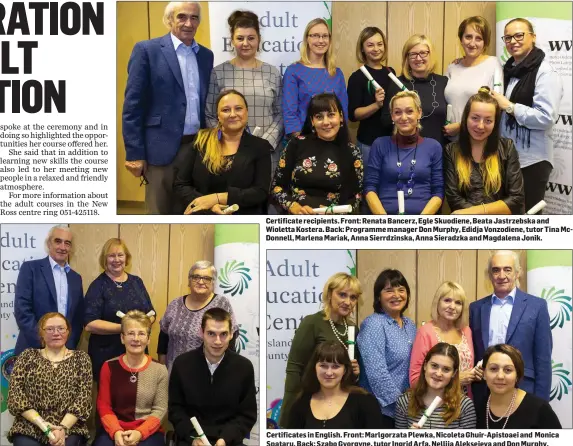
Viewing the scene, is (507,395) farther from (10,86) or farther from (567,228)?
(10,86)

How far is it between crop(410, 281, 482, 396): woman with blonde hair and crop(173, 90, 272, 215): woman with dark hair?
815mm

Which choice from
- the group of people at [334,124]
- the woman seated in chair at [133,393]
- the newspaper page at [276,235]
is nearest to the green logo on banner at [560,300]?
the newspaper page at [276,235]

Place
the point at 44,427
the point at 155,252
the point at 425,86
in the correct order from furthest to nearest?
the point at 155,252 → the point at 425,86 → the point at 44,427

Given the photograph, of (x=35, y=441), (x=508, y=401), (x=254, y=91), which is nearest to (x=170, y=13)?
(x=254, y=91)

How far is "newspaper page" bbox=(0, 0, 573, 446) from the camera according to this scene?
351cm

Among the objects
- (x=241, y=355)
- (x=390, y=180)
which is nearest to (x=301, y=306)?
(x=241, y=355)

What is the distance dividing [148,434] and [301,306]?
0.78m

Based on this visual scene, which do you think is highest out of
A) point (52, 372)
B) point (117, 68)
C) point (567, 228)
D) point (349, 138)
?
point (117, 68)

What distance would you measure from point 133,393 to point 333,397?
780 mm

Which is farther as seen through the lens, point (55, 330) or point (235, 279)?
point (235, 279)

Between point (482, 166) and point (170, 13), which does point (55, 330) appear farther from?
point (482, 166)

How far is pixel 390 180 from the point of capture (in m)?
3.49

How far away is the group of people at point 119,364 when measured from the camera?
3.45 meters

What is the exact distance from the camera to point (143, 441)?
11.4 ft
